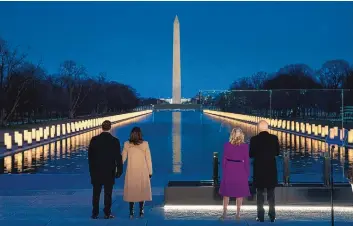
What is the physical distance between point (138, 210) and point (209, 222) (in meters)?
1.84

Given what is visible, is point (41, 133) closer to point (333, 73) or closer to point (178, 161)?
point (178, 161)

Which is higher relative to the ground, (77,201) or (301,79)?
(301,79)

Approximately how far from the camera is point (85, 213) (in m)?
10.1

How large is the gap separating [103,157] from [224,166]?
6.57 feet

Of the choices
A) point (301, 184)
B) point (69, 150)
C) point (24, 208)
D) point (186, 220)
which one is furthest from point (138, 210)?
point (69, 150)

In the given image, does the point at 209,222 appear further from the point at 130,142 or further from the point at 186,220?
the point at 130,142

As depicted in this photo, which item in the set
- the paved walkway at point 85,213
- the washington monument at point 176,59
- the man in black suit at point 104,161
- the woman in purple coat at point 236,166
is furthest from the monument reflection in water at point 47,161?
the washington monument at point 176,59

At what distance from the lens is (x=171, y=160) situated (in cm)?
2141

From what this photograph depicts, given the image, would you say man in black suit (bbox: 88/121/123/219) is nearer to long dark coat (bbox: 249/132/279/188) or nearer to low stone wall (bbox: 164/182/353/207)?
low stone wall (bbox: 164/182/353/207)

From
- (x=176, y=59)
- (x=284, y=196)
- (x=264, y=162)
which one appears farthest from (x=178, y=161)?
(x=176, y=59)

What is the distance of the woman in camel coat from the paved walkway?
16.7 inches

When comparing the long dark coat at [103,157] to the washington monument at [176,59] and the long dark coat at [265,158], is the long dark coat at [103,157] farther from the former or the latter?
the washington monument at [176,59]

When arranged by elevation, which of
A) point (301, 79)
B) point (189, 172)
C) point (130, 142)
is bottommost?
point (189, 172)

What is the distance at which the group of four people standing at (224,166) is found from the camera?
9195 millimetres
